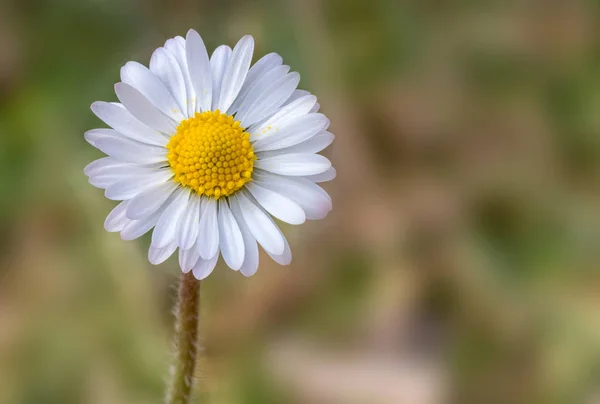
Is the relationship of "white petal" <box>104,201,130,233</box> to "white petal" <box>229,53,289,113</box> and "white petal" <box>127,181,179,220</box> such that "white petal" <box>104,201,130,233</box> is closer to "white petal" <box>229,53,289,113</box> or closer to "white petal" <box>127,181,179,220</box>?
"white petal" <box>127,181,179,220</box>

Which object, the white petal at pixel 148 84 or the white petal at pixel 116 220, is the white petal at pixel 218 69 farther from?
the white petal at pixel 116 220

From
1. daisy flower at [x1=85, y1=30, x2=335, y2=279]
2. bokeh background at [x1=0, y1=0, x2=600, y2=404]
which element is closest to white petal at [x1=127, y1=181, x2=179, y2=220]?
daisy flower at [x1=85, y1=30, x2=335, y2=279]

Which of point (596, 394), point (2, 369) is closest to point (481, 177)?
point (596, 394)

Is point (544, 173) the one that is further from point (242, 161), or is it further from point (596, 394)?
point (242, 161)

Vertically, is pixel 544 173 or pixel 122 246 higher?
pixel 544 173

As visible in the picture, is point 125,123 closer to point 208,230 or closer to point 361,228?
point 208,230

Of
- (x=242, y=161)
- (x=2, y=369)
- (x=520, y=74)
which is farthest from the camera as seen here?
(x=520, y=74)
